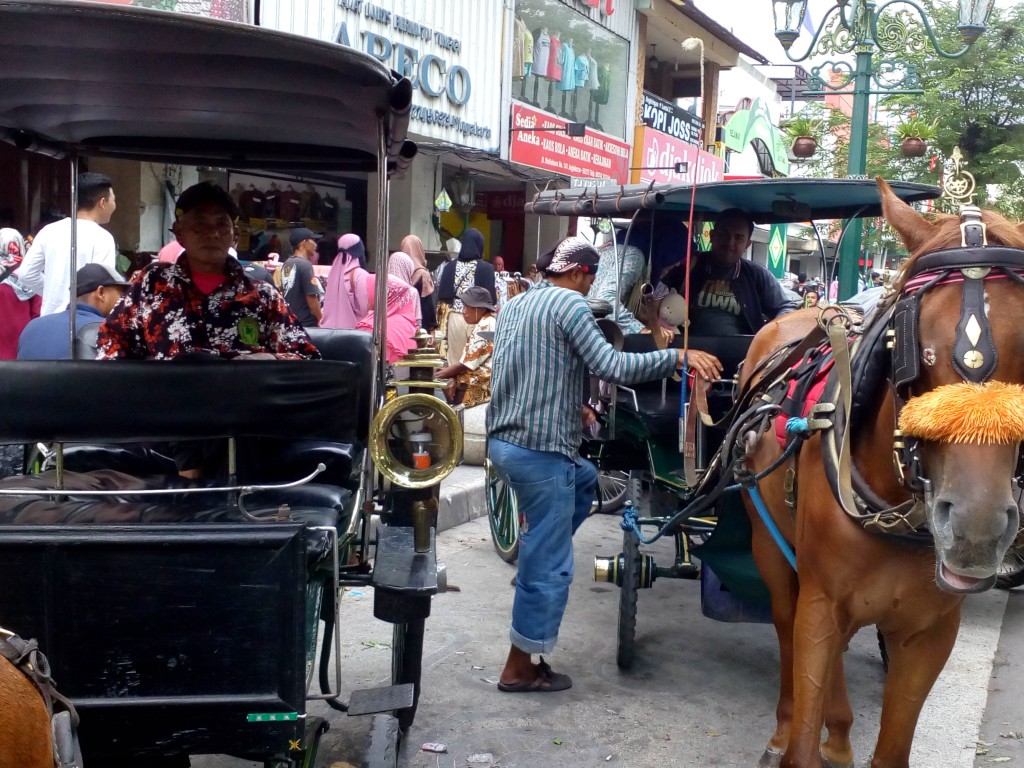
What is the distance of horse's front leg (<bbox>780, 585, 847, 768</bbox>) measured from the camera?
9.73 ft

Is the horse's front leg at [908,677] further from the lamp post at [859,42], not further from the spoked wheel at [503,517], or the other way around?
the lamp post at [859,42]

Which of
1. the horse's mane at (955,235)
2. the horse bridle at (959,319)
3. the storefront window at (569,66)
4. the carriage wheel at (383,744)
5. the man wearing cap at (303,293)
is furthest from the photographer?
the storefront window at (569,66)

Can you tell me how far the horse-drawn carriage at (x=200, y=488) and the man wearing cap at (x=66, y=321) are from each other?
94 centimetres

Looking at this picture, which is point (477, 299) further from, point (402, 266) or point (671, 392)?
point (671, 392)

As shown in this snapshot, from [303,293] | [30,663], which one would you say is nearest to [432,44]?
[303,293]

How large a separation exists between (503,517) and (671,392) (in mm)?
1648

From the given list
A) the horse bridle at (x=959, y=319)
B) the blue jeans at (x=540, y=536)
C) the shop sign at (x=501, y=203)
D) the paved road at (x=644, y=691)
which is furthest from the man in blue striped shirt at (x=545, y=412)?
the shop sign at (x=501, y=203)

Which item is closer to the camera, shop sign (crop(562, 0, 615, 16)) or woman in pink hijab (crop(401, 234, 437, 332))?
woman in pink hijab (crop(401, 234, 437, 332))

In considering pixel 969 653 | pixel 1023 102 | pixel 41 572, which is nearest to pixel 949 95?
pixel 1023 102

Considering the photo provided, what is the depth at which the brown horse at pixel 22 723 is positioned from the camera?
1.76 m

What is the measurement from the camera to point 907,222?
9.06ft

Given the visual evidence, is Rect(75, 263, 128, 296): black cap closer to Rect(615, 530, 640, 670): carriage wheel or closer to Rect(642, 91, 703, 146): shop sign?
Rect(615, 530, 640, 670): carriage wheel

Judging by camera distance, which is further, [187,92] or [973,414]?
[187,92]

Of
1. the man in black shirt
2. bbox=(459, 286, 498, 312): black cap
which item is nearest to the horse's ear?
the man in black shirt
